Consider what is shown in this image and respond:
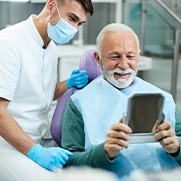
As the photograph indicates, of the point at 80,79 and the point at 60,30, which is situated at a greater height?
the point at 60,30

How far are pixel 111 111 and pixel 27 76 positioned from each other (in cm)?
43

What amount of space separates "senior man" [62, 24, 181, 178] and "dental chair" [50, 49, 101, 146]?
19 cm

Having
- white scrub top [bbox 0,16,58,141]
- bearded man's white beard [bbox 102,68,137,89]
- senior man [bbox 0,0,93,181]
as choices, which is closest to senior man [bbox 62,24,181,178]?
bearded man's white beard [bbox 102,68,137,89]

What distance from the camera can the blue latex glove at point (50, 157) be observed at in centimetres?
152

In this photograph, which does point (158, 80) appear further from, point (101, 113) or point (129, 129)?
point (129, 129)

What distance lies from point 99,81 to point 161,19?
8.00ft

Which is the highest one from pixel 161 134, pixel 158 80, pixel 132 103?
pixel 132 103

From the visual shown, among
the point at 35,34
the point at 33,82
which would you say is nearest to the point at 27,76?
the point at 33,82

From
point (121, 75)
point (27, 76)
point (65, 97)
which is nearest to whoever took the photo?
point (121, 75)

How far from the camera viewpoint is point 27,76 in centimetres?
181

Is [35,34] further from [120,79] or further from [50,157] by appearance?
[50,157]

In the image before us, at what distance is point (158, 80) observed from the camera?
425cm

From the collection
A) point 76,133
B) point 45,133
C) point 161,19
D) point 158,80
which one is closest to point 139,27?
point 161,19

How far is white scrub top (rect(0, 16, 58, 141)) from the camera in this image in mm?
1720
